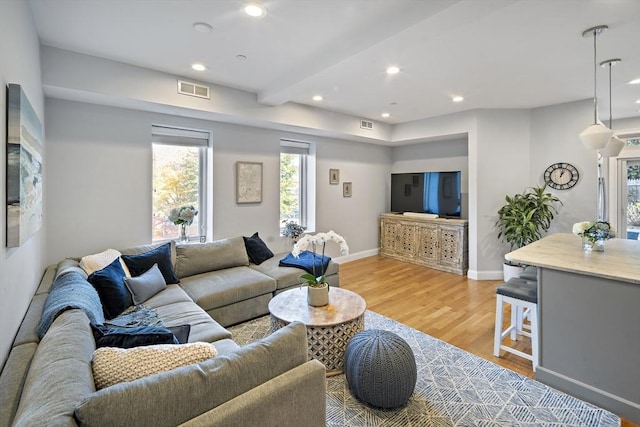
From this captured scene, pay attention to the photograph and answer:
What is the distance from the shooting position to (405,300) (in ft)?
13.2

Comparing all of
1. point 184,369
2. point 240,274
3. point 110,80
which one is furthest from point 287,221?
point 184,369

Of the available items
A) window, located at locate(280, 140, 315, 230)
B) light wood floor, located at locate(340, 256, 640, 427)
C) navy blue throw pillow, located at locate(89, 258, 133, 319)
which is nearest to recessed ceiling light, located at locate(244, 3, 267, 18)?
navy blue throw pillow, located at locate(89, 258, 133, 319)

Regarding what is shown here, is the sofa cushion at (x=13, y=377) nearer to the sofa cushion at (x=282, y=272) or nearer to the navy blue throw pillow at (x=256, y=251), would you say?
the sofa cushion at (x=282, y=272)

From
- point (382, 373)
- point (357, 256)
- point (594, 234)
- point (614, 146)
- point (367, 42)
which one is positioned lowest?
point (382, 373)

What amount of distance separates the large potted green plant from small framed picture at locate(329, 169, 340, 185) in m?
2.73

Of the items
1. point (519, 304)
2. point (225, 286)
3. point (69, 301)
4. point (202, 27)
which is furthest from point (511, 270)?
point (69, 301)

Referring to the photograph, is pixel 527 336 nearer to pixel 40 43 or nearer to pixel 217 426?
pixel 217 426

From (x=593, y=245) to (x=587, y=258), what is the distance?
0.42 meters

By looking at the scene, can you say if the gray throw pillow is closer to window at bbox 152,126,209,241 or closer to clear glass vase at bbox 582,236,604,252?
window at bbox 152,126,209,241

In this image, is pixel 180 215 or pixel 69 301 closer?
pixel 69 301

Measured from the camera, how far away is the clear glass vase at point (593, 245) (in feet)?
8.64

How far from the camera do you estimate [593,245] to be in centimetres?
268

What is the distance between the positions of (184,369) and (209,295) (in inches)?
77.1

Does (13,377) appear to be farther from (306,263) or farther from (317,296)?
(306,263)
